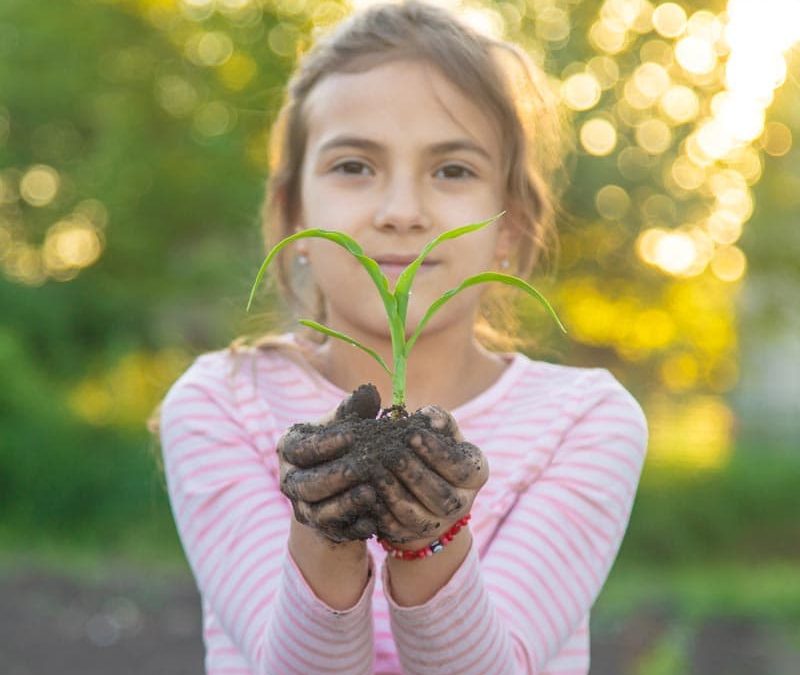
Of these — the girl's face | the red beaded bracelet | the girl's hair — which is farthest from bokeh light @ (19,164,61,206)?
the red beaded bracelet

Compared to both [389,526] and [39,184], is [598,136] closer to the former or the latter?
[39,184]

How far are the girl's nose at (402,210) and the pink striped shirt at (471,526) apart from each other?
387mm

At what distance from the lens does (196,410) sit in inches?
88.4

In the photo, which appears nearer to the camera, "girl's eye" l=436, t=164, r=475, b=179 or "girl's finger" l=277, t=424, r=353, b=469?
"girl's finger" l=277, t=424, r=353, b=469

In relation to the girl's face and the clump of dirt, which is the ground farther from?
the clump of dirt

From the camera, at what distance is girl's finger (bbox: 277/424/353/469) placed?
1.52m

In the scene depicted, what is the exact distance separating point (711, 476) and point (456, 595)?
25.2 ft

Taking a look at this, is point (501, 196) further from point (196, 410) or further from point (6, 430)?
point (6, 430)

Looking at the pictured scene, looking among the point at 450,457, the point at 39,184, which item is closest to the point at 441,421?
the point at 450,457

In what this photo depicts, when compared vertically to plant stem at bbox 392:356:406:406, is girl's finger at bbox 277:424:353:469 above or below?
below

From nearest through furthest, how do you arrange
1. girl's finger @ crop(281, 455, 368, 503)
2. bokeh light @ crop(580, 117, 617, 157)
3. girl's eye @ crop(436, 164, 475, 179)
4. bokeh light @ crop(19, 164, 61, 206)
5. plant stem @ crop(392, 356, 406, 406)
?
girl's finger @ crop(281, 455, 368, 503), plant stem @ crop(392, 356, 406, 406), girl's eye @ crop(436, 164, 475, 179), bokeh light @ crop(19, 164, 61, 206), bokeh light @ crop(580, 117, 617, 157)

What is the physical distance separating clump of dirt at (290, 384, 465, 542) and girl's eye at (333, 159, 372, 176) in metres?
0.73

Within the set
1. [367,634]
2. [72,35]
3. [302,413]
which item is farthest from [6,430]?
[367,634]

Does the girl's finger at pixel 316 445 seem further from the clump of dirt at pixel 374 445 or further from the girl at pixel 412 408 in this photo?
the girl at pixel 412 408
